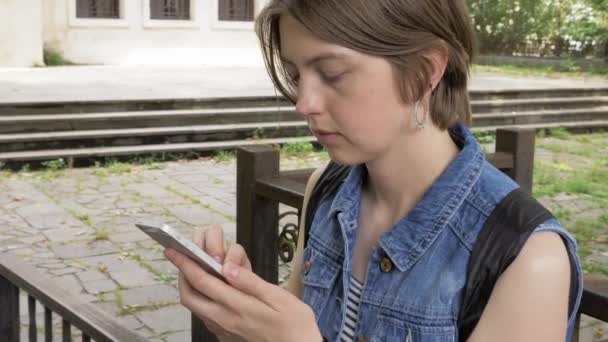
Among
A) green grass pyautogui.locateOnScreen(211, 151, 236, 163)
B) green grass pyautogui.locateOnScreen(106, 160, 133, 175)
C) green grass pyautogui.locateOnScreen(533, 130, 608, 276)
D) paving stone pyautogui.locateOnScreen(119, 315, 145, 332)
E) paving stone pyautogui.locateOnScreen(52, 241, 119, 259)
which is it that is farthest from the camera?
green grass pyautogui.locateOnScreen(211, 151, 236, 163)

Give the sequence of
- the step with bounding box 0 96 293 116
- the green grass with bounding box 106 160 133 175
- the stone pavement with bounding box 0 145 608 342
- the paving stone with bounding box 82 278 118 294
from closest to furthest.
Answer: the stone pavement with bounding box 0 145 608 342 < the paving stone with bounding box 82 278 118 294 < the green grass with bounding box 106 160 133 175 < the step with bounding box 0 96 293 116

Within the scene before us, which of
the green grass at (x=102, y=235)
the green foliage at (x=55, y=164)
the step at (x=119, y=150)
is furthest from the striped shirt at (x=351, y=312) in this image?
the green foliage at (x=55, y=164)

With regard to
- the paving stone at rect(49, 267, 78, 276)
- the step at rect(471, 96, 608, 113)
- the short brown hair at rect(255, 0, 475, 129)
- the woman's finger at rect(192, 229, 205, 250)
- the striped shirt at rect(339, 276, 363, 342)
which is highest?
the short brown hair at rect(255, 0, 475, 129)

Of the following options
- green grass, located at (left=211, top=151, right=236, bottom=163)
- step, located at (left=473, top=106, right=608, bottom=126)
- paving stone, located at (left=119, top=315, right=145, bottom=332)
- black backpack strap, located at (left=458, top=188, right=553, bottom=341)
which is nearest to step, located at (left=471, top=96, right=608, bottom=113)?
step, located at (left=473, top=106, right=608, bottom=126)

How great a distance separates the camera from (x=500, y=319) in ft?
3.90

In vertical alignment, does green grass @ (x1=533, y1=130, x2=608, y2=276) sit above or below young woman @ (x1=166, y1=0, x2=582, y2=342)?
below

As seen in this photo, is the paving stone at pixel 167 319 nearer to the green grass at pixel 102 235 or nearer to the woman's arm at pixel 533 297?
the green grass at pixel 102 235

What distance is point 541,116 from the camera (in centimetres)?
1277

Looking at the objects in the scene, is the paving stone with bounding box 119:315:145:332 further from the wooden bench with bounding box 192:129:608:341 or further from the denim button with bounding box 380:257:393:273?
the denim button with bounding box 380:257:393:273

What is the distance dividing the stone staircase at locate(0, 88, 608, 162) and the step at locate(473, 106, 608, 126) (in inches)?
12.5

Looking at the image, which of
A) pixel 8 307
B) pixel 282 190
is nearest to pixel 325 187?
pixel 282 190

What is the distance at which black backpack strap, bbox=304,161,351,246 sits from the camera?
5.30 ft

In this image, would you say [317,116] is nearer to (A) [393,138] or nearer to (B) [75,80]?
(A) [393,138]

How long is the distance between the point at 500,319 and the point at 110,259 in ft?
15.3
